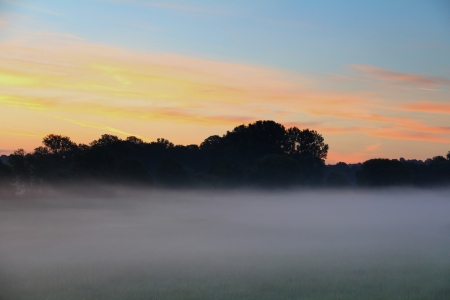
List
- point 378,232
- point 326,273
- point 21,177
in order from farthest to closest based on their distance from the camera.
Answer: point 21,177 < point 378,232 < point 326,273

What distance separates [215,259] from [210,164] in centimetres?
10390

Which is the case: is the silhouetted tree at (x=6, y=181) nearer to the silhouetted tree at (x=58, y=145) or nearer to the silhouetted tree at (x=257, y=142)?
the silhouetted tree at (x=58, y=145)

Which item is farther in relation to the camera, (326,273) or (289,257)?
(289,257)

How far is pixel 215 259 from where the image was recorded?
36938 mm

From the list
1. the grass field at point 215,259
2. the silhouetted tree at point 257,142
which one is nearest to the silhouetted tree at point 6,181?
the grass field at point 215,259

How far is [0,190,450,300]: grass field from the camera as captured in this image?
2752 cm

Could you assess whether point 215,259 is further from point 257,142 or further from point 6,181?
point 257,142

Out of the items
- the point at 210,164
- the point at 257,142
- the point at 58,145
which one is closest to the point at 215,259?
the point at 58,145

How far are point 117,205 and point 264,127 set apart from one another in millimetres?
60649

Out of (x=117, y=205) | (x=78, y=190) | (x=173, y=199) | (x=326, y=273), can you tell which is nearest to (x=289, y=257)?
(x=326, y=273)

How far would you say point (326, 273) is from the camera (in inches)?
1257

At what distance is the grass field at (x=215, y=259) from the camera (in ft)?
90.3

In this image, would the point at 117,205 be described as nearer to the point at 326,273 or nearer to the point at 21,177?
the point at 21,177

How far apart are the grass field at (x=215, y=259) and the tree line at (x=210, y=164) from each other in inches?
887
